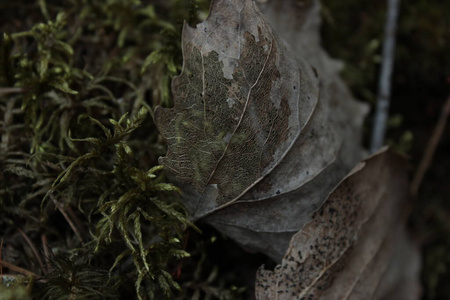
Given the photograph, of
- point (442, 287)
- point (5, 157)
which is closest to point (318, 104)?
point (5, 157)

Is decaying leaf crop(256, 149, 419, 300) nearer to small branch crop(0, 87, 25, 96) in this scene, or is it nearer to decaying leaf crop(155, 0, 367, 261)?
decaying leaf crop(155, 0, 367, 261)

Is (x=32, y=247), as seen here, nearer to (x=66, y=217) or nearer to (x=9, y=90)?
(x=66, y=217)

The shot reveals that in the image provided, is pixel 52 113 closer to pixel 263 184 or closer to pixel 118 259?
pixel 118 259

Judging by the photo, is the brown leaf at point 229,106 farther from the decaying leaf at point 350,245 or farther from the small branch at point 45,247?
the small branch at point 45,247

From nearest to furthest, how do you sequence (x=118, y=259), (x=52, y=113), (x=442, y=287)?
1. (x=118, y=259)
2. (x=52, y=113)
3. (x=442, y=287)

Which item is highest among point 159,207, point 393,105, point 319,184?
point 393,105

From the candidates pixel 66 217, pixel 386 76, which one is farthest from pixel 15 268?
pixel 386 76

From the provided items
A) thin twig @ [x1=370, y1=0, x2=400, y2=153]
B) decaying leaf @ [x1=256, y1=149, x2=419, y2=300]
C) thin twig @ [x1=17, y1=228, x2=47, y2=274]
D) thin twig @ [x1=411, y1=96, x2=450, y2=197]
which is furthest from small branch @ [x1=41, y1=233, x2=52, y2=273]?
thin twig @ [x1=411, y1=96, x2=450, y2=197]
